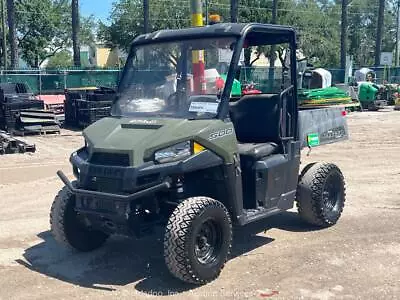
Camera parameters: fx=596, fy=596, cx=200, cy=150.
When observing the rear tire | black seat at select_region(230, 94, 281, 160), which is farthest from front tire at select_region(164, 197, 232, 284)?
the rear tire

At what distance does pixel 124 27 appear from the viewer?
2169 inches

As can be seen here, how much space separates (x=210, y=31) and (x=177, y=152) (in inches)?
56.4

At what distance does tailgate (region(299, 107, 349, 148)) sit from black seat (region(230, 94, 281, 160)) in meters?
0.49

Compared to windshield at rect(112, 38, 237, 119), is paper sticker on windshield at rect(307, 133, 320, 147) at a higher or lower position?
lower

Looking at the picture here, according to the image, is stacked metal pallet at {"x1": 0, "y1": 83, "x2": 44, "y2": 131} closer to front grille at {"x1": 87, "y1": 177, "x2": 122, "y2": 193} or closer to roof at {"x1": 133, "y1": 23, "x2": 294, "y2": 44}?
roof at {"x1": 133, "y1": 23, "x2": 294, "y2": 44}

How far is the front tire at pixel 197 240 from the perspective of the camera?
16.9ft

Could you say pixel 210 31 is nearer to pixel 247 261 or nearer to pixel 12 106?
pixel 247 261

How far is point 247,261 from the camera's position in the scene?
608 centimetres

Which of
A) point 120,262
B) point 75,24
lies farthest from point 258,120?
point 75,24

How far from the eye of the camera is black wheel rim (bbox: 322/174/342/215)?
23.8ft

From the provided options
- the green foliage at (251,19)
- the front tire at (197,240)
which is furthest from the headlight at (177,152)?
the green foliage at (251,19)

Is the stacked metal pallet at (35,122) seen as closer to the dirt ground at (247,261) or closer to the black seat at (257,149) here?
the dirt ground at (247,261)

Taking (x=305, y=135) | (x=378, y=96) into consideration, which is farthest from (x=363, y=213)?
(x=378, y=96)

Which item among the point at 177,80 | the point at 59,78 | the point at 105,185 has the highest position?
the point at 177,80
